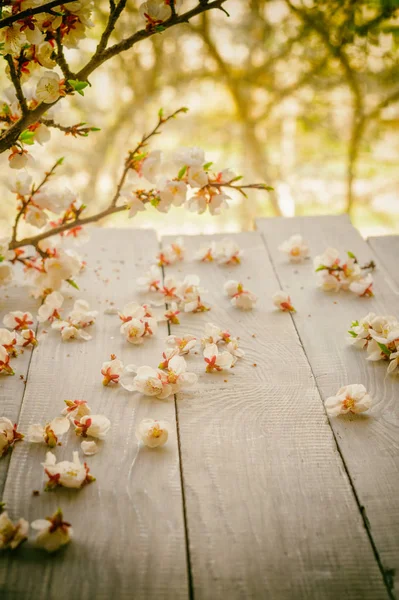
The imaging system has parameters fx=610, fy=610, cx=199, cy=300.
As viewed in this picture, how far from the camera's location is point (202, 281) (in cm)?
146

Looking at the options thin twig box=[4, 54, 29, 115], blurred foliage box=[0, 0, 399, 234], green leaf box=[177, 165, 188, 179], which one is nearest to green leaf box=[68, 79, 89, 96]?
thin twig box=[4, 54, 29, 115]

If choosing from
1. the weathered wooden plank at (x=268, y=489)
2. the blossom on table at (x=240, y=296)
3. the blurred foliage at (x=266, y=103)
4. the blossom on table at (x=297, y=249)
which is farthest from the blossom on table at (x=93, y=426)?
the blurred foliage at (x=266, y=103)

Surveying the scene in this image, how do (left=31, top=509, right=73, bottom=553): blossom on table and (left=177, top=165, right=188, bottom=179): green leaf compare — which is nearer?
(left=31, top=509, right=73, bottom=553): blossom on table

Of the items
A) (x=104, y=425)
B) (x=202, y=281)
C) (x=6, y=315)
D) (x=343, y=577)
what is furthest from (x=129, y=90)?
(x=343, y=577)

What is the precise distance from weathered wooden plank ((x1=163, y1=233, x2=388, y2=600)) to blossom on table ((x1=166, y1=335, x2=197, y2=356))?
0.03m

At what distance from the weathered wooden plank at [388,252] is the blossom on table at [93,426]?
83 centimetres

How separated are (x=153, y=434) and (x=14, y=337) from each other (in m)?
0.41

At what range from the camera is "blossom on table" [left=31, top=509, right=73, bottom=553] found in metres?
0.77

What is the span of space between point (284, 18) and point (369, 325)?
1.87 meters

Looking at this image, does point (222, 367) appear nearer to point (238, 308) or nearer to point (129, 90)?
point (238, 308)

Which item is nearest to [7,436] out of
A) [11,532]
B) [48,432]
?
[48,432]

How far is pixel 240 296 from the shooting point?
1.33 metres

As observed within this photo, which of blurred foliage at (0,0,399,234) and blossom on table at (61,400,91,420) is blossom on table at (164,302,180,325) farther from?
blurred foliage at (0,0,399,234)

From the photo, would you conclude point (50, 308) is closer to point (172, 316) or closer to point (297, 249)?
point (172, 316)
